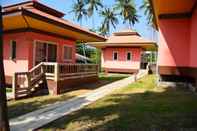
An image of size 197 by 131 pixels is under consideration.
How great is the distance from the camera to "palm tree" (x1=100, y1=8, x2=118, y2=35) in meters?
52.8

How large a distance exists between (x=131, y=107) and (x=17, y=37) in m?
8.93

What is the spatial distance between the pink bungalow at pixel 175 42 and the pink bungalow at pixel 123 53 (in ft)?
45.3

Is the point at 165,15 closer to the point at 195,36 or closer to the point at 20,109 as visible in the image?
the point at 195,36

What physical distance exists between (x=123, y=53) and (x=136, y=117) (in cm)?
2191

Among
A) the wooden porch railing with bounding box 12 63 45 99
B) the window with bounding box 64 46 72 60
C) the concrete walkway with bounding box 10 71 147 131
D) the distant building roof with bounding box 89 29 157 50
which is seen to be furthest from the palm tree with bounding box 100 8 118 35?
the concrete walkway with bounding box 10 71 147 131

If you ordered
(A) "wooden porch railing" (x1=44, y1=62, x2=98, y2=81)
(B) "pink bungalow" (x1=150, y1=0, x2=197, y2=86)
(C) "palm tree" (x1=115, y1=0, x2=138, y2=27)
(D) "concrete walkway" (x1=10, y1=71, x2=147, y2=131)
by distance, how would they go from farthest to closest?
(C) "palm tree" (x1=115, y1=0, x2=138, y2=27), (A) "wooden porch railing" (x1=44, y1=62, x2=98, y2=81), (B) "pink bungalow" (x1=150, y1=0, x2=197, y2=86), (D) "concrete walkway" (x1=10, y1=71, x2=147, y2=131)

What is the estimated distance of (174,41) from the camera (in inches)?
504

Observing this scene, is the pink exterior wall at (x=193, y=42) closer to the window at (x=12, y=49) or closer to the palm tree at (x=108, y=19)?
the window at (x=12, y=49)

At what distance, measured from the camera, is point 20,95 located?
460 inches

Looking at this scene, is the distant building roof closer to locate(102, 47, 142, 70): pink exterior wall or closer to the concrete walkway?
locate(102, 47, 142, 70): pink exterior wall

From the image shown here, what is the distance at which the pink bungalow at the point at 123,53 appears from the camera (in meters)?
27.7

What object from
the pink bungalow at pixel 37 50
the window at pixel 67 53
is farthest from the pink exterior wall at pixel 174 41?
the window at pixel 67 53

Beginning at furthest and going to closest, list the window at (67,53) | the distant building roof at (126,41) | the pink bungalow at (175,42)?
the distant building roof at (126,41) → the window at (67,53) → the pink bungalow at (175,42)

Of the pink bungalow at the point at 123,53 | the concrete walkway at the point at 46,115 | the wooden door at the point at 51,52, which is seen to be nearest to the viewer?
the concrete walkway at the point at 46,115
